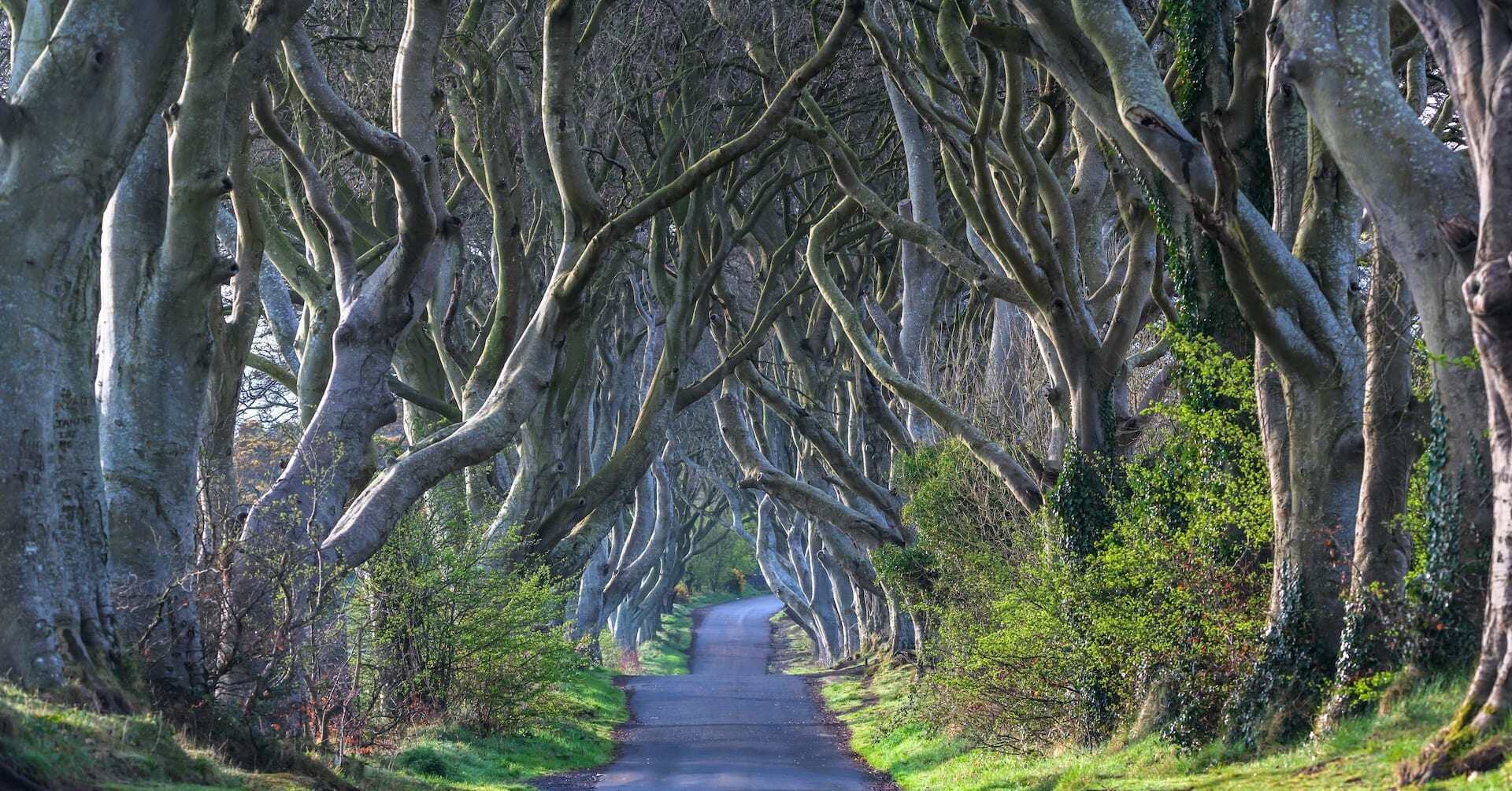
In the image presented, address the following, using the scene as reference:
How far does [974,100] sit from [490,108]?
231 inches

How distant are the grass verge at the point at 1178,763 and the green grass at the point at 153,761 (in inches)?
184

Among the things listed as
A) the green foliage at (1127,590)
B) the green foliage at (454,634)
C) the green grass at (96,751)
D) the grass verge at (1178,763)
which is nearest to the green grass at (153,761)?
the green grass at (96,751)

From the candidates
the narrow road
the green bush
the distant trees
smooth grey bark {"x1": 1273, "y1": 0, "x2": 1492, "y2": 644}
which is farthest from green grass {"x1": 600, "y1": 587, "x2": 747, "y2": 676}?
smooth grey bark {"x1": 1273, "y1": 0, "x2": 1492, "y2": 644}

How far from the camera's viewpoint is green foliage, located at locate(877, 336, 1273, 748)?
11.7m

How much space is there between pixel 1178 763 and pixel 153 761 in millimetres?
7558

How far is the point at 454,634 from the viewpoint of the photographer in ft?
53.9

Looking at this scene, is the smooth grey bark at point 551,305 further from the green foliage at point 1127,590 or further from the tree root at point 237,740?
the green foliage at point 1127,590

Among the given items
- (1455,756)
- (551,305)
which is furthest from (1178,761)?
(551,305)

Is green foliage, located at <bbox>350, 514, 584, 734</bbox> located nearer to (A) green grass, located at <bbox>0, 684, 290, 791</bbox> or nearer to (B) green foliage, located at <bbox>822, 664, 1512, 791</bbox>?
(B) green foliage, located at <bbox>822, 664, 1512, 791</bbox>

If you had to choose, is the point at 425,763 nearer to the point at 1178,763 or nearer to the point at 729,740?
the point at 729,740

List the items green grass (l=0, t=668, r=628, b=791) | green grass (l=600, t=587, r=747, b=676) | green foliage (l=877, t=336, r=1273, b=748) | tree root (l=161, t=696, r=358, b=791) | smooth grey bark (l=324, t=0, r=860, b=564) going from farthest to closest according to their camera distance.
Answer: green grass (l=600, t=587, r=747, b=676) → smooth grey bark (l=324, t=0, r=860, b=564) → green foliage (l=877, t=336, r=1273, b=748) → tree root (l=161, t=696, r=358, b=791) → green grass (l=0, t=668, r=628, b=791)

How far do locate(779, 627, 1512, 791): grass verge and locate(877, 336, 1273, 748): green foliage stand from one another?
426 millimetres

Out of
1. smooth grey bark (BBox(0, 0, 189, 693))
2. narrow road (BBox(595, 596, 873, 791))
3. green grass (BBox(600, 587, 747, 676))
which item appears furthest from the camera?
green grass (BBox(600, 587, 747, 676))

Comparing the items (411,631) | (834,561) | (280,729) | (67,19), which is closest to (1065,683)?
(411,631)
